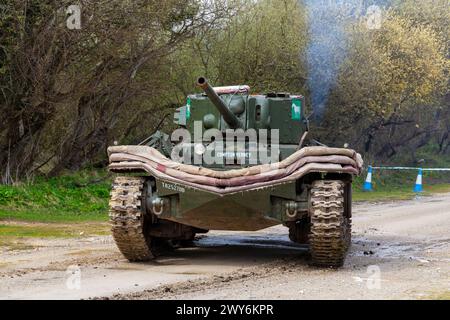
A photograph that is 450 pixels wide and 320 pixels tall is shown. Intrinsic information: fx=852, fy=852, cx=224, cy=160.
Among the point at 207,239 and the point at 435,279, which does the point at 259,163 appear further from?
the point at 207,239

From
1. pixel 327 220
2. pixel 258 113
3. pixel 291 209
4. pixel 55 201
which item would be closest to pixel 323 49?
pixel 55 201

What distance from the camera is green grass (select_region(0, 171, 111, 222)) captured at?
18.6 metres

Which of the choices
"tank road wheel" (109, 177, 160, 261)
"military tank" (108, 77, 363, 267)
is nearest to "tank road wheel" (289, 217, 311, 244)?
"military tank" (108, 77, 363, 267)

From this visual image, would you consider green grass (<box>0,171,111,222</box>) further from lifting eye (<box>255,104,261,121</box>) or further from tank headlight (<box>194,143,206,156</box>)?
tank headlight (<box>194,143,206,156</box>)

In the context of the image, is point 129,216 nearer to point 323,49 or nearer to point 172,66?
point 172,66

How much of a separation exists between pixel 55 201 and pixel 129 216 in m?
9.51

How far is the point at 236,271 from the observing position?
1076 centimetres

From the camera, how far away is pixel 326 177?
11.4 m

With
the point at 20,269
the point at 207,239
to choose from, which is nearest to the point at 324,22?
the point at 207,239

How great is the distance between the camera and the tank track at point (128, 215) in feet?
37.0

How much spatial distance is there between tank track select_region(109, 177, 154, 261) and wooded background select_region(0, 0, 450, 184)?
8907 mm

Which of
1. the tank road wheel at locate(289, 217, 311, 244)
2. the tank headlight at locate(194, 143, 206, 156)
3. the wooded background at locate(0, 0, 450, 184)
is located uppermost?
the wooded background at locate(0, 0, 450, 184)

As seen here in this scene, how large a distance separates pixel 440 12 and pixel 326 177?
3324 cm

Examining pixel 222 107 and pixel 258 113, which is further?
pixel 258 113
